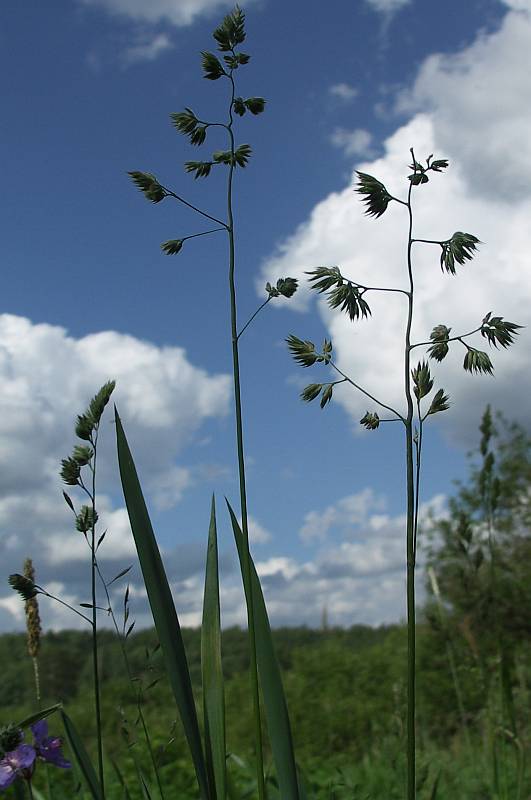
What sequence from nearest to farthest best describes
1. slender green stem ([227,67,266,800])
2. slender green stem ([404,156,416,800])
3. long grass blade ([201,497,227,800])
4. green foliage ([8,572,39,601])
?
slender green stem ([404,156,416,800]) < slender green stem ([227,67,266,800]) < long grass blade ([201,497,227,800]) < green foliage ([8,572,39,601])

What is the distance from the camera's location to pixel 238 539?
1862mm

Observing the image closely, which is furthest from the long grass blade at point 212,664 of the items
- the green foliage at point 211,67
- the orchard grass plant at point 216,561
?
the green foliage at point 211,67

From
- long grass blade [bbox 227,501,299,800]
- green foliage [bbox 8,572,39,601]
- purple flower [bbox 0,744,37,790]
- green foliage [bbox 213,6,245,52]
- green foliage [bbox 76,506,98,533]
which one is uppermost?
green foliage [bbox 213,6,245,52]

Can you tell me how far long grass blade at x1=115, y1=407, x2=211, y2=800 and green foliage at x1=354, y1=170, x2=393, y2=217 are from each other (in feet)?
2.17

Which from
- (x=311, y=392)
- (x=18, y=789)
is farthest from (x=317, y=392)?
(x=18, y=789)

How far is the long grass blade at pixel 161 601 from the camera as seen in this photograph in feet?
5.29

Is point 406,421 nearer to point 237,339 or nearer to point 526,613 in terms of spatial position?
point 237,339

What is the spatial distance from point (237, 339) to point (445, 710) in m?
15.2

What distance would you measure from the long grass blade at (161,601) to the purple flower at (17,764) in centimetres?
47

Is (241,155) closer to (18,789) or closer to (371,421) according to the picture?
(371,421)

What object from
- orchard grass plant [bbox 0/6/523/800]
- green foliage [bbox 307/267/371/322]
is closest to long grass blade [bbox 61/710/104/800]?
orchard grass plant [bbox 0/6/523/800]

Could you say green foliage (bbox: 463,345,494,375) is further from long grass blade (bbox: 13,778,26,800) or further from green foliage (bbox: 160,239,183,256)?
long grass blade (bbox: 13,778,26,800)

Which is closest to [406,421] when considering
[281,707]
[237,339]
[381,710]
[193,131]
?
[237,339]

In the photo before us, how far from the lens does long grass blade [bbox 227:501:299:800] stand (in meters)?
1.69
